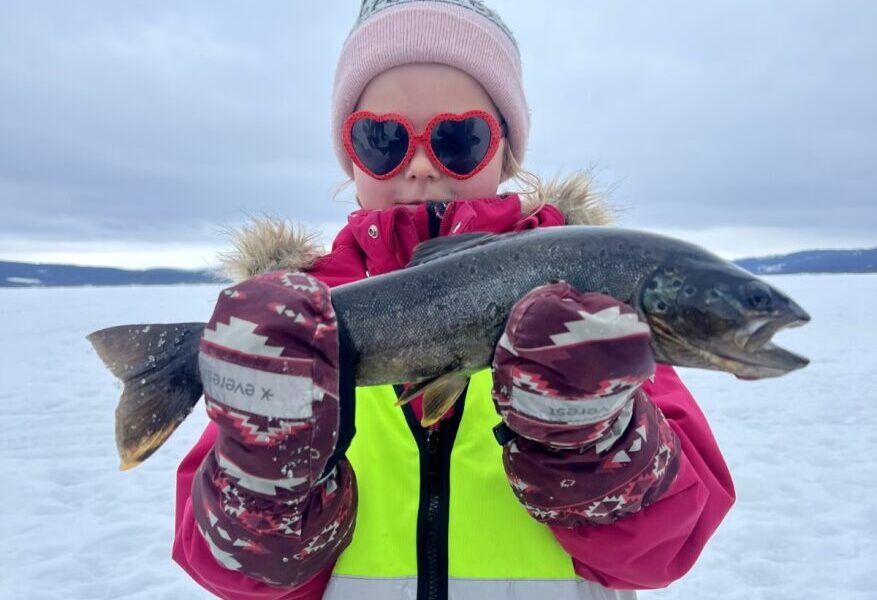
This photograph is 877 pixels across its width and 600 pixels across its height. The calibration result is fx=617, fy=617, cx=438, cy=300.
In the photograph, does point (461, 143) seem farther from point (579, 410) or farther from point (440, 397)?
point (579, 410)

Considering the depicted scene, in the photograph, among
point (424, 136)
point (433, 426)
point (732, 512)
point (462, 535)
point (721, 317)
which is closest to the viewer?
point (721, 317)

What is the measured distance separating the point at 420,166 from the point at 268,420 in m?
1.38

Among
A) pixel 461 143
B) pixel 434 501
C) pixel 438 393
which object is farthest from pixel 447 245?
pixel 434 501

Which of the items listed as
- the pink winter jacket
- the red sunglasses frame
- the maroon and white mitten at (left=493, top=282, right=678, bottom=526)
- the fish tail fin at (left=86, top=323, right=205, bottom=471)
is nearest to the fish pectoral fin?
the maroon and white mitten at (left=493, top=282, right=678, bottom=526)

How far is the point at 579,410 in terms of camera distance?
6.12 feet

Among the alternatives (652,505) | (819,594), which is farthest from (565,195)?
(819,594)

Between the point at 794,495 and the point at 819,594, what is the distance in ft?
6.22

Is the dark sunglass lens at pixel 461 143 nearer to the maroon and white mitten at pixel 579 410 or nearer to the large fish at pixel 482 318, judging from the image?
the large fish at pixel 482 318

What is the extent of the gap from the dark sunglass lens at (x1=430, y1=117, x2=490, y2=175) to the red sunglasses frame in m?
0.01

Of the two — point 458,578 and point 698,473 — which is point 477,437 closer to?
point 458,578

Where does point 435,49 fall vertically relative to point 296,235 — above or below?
above

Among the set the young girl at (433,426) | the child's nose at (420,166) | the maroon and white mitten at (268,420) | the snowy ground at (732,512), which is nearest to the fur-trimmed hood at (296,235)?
the young girl at (433,426)

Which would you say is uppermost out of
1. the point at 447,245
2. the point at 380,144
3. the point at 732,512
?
the point at 380,144

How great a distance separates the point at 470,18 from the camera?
3.13 meters
